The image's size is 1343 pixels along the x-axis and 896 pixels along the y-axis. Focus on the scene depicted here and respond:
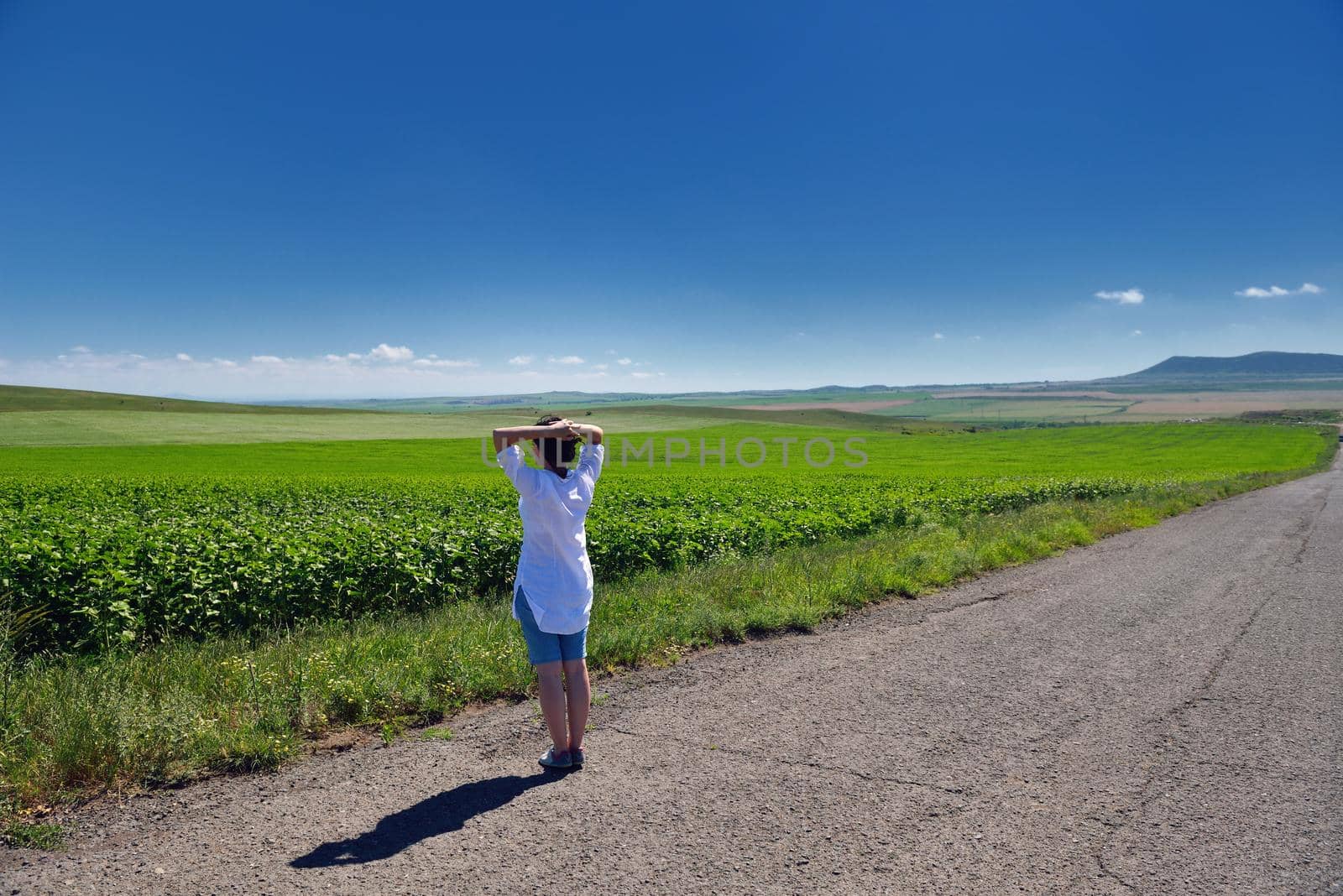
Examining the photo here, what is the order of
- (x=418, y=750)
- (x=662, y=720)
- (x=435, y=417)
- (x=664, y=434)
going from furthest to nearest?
(x=435, y=417) < (x=664, y=434) < (x=662, y=720) < (x=418, y=750)

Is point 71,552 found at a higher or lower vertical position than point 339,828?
higher

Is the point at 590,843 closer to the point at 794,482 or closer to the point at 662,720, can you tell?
the point at 662,720

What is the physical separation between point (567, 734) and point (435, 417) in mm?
91106

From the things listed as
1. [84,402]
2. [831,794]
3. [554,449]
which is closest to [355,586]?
[554,449]

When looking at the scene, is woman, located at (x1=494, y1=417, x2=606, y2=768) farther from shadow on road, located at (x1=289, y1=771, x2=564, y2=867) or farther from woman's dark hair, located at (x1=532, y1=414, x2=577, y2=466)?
shadow on road, located at (x1=289, y1=771, x2=564, y2=867)

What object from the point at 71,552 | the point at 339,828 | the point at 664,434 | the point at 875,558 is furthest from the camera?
the point at 664,434

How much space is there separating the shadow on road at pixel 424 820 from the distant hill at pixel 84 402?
93396 mm

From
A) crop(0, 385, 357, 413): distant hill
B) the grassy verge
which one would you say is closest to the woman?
the grassy verge

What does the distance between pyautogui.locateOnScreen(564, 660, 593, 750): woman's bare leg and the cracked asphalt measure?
213 millimetres

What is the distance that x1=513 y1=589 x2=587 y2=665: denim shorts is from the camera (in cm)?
480

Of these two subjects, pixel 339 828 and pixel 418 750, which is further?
pixel 418 750

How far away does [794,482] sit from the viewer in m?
29.5

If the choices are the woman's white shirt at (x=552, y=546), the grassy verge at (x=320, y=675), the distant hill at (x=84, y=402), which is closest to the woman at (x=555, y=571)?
the woman's white shirt at (x=552, y=546)

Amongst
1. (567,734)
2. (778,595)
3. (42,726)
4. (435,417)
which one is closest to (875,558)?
(778,595)
